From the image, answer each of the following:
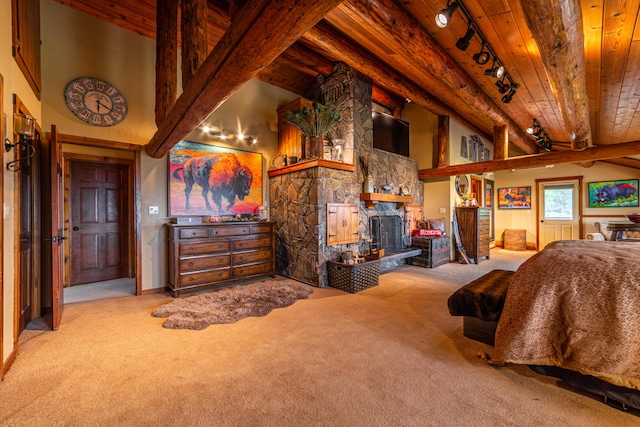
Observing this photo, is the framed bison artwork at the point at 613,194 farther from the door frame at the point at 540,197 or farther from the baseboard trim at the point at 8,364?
the baseboard trim at the point at 8,364

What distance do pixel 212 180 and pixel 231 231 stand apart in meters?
0.98

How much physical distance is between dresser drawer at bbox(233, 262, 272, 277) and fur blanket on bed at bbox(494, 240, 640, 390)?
3.32m

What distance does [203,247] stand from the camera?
382 cm

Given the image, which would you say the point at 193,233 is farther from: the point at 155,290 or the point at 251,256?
the point at 155,290

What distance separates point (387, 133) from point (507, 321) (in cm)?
481

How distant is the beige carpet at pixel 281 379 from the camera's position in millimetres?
1489

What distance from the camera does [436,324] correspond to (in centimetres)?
272

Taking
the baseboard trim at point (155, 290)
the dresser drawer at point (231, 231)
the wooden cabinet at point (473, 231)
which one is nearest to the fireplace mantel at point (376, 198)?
the wooden cabinet at point (473, 231)

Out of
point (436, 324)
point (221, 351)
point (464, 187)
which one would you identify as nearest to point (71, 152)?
point (221, 351)

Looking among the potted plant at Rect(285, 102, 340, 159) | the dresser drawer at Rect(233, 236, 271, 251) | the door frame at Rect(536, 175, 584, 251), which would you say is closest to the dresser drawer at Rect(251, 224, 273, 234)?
the dresser drawer at Rect(233, 236, 271, 251)

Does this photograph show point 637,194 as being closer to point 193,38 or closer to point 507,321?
point 507,321

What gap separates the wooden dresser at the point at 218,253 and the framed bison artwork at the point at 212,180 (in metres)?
0.52

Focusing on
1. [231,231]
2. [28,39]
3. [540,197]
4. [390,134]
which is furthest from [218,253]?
[540,197]

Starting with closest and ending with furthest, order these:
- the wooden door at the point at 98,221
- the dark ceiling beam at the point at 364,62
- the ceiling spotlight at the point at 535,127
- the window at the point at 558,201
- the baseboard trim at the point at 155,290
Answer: the dark ceiling beam at the point at 364,62 < the baseboard trim at the point at 155,290 < the wooden door at the point at 98,221 < the ceiling spotlight at the point at 535,127 < the window at the point at 558,201
